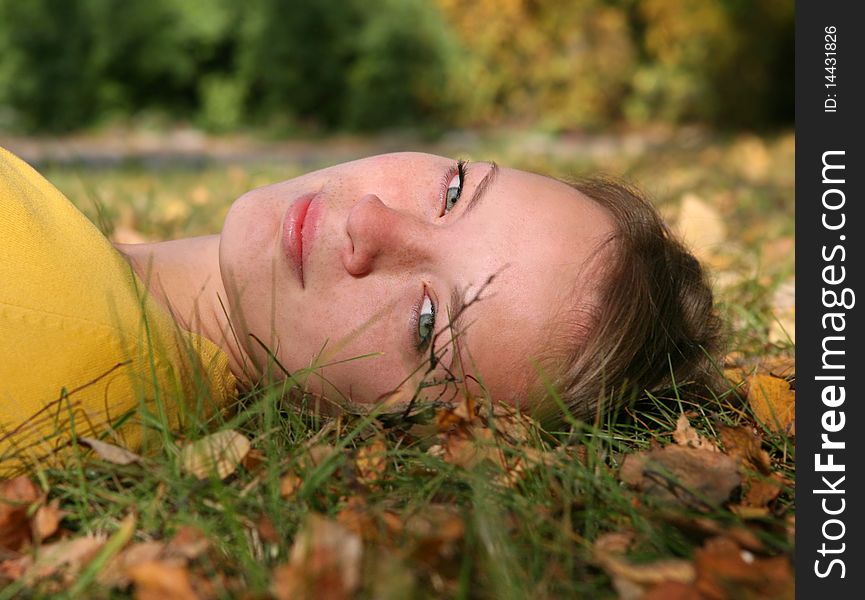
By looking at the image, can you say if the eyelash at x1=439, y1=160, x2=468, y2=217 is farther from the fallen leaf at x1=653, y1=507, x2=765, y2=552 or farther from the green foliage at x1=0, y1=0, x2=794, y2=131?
the green foliage at x1=0, y1=0, x2=794, y2=131

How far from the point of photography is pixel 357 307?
2.01 m

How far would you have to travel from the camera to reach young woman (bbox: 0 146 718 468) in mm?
1805

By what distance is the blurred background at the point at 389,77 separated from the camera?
925cm

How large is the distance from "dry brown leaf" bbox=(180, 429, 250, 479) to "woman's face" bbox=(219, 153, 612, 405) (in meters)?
0.35

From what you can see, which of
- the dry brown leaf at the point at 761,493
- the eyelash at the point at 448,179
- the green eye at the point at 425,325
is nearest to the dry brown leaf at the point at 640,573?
the dry brown leaf at the point at 761,493

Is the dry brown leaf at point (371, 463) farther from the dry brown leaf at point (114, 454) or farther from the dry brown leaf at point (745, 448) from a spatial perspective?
the dry brown leaf at point (745, 448)

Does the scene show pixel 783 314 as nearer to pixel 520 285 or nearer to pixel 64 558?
pixel 520 285

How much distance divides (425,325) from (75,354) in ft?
2.42

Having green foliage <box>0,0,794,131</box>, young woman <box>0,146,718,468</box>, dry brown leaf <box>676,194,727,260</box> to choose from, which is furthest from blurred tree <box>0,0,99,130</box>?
young woman <box>0,146,718,468</box>

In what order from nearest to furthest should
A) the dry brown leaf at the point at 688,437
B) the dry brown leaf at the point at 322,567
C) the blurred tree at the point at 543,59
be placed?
1. the dry brown leaf at the point at 322,567
2. the dry brown leaf at the point at 688,437
3. the blurred tree at the point at 543,59

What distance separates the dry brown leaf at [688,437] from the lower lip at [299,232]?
2.98 feet

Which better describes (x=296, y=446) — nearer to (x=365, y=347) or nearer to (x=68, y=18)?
(x=365, y=347)

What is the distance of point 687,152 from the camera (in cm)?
785

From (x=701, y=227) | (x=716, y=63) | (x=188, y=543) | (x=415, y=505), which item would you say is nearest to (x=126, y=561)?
(x=188, y=543)
